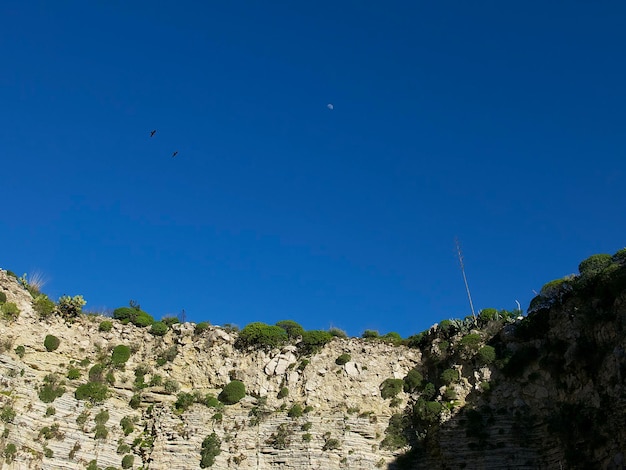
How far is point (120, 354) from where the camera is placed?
34.6m

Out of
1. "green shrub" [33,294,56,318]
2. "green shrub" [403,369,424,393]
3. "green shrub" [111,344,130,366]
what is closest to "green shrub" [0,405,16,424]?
"green shrub" [111,344,130,366]

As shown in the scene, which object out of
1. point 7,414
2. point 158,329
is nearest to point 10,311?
point 7,414

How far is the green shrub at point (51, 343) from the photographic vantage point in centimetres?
3275

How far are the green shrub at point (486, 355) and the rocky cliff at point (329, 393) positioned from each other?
113mm

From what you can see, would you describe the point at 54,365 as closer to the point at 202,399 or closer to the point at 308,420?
the point at 202,399

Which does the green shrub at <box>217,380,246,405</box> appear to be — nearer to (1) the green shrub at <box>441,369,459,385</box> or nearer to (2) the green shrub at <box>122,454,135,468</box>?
(2) the green shrub at <box>122,454,135,468</box>

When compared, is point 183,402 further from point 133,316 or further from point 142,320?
point 133,316

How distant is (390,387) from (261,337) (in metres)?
9.19

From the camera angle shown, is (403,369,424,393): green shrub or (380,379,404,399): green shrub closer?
(380,379,404,399): green shrub

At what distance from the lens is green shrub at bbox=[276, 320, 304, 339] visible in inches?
1508

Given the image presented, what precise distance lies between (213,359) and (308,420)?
25.8 ft

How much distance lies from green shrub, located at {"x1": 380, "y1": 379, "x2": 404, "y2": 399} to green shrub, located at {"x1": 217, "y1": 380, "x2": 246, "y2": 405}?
8786 mm

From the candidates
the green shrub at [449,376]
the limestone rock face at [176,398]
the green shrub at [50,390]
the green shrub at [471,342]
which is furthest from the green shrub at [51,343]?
the green shrub at [471,342]

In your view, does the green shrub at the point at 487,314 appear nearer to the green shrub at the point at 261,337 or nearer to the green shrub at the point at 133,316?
the green shrub at the point at 261,337
